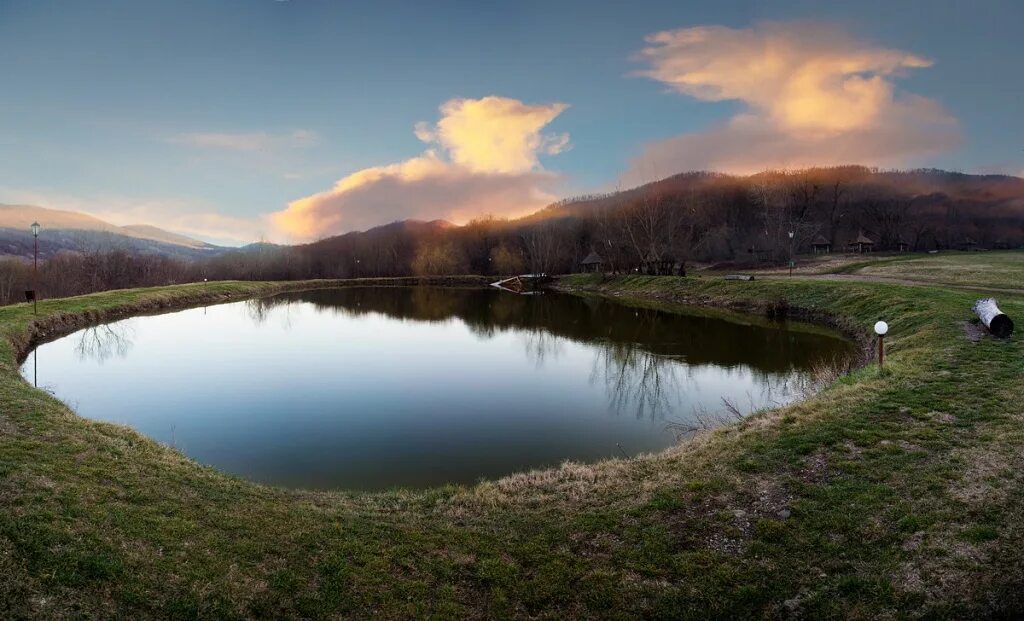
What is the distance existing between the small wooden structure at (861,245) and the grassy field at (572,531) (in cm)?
7103

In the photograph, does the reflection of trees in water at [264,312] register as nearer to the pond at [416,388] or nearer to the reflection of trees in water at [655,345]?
the reflection of trees in water at [655,345]

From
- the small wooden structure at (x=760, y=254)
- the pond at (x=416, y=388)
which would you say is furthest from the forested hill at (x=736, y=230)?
the pond at (x=416, y=388)

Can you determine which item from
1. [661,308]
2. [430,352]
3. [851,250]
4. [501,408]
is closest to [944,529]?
[501,408]

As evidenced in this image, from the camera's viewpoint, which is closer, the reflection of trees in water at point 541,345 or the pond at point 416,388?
the pond at point 416,388

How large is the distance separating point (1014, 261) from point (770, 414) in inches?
1785

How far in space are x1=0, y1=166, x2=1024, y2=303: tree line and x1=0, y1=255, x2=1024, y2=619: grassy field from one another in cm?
4617

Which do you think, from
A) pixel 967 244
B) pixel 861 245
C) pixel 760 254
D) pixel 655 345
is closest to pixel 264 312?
pixel 655 345

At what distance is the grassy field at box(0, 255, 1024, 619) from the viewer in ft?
14.5

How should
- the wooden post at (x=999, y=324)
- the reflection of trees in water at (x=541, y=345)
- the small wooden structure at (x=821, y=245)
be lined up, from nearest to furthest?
the wooden post at (x=999, y=324) → the reflection of trees in water at (x=541, y=345) → the small wooden structure at (x=821, y=245)

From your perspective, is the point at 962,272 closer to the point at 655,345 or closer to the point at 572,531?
the point at 655,345

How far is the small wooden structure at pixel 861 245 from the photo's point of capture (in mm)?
69000

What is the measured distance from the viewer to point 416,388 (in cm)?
1503

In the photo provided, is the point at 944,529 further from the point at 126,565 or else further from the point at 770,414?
the point at 126,565

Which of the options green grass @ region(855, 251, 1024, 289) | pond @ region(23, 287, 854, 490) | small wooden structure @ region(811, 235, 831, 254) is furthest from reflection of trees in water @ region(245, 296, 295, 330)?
small wooden structure @ region(811, 235, 831, 254)
